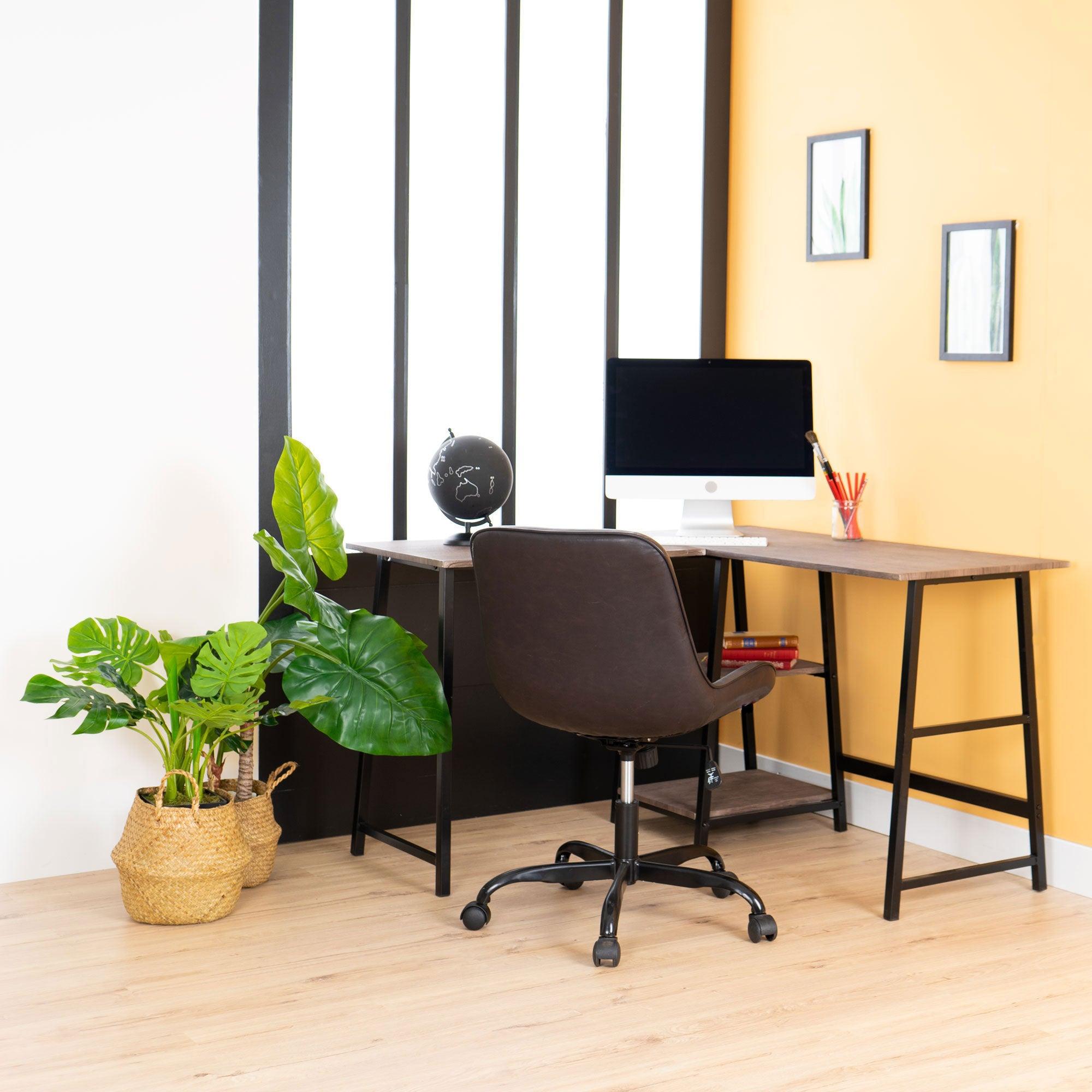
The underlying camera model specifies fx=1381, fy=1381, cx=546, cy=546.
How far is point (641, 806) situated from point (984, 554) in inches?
53.5

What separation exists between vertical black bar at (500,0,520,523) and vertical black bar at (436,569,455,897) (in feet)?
2.41

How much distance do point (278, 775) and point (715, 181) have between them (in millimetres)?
2306

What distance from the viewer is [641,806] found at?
13.9ft

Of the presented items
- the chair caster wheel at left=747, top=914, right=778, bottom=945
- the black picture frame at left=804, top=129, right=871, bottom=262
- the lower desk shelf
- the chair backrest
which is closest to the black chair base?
the chair caster wheel at left=747, top=914, right=778, bottom=945

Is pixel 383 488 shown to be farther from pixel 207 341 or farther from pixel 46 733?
pixel 46 733

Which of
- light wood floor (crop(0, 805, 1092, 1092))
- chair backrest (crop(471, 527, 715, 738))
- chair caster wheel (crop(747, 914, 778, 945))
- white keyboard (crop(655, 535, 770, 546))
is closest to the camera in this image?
light wood floor (crop(0, 805, 1092, 1092))

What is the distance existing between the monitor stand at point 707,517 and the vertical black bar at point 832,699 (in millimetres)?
340

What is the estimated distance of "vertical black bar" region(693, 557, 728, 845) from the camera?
142 inches

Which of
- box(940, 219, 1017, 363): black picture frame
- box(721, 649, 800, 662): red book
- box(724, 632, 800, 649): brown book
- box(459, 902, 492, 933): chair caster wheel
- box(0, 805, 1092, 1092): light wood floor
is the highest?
box(940, 219, 1017, 363): black picture frame

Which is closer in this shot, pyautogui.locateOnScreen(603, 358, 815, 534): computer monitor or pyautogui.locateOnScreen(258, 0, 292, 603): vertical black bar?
pyautogui.locateOnScreen(258, 0, 292, 603): vertical black bar

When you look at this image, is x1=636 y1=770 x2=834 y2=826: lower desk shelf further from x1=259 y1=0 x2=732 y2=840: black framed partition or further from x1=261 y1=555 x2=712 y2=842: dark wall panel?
x1=259 y1=0 x2=732 y2=840: black framed partition

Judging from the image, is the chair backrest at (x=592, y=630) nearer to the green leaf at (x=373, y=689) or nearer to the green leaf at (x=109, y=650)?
the green leaf at (x=373, y=689)

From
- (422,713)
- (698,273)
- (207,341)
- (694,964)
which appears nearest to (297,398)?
(207,341)

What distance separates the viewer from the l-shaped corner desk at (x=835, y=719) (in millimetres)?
3191
